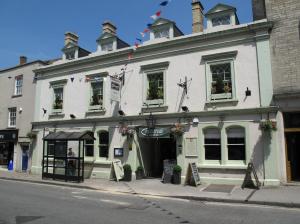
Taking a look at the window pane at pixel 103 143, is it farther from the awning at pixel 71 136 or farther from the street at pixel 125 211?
the street at pixel 125 211

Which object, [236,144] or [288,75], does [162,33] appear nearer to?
[288,75]

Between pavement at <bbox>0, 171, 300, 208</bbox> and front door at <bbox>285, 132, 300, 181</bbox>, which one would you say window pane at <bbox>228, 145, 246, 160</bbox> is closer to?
pavement at <bbox>0, 171, 300, 208</bbox>

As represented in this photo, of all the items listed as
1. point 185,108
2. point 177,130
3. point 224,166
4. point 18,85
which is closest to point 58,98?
point 18,85

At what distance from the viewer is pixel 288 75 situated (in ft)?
48.1

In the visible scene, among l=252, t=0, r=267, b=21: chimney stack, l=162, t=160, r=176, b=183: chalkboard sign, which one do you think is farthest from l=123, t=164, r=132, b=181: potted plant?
l=252, t=0, r=267, b=21: chimney stack

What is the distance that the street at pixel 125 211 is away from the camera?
8391mm

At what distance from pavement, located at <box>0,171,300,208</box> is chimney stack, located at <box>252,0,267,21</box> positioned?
28.0ft

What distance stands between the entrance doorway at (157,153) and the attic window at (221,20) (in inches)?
281

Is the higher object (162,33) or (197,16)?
(197,16)

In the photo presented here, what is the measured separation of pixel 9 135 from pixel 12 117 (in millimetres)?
1552

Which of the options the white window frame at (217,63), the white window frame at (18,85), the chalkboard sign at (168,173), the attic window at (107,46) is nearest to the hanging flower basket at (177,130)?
the chalkboard sign at (168,173)

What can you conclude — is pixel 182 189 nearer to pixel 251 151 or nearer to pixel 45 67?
pixel 251 151

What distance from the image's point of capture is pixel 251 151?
14.9 meters

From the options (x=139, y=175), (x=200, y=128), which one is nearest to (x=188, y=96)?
(x=200, y=128)
